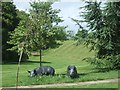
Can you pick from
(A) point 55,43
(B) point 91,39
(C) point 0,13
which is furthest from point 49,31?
(C) point 0,13

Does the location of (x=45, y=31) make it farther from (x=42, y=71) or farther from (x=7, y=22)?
(x=7, y=22)

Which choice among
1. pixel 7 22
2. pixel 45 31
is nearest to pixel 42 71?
pixel 45 31

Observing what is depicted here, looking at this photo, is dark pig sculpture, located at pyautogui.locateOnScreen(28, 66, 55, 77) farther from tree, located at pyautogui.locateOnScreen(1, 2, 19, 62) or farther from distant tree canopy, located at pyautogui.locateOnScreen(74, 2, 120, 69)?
tree, located at pyautogui.locateOnScreen(1, 2, 19, 62)

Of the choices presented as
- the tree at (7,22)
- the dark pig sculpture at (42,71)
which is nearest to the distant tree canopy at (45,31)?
the dark pig sculpture at (42,71)

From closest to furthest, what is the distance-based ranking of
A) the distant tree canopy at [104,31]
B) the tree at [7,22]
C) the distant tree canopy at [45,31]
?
the distant tree canopy at [45,31] → the distant tree canopy at [104,31] → the tree at [7,22]

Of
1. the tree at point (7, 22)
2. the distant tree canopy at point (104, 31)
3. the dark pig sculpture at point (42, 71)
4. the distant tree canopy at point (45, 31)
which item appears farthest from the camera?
the tree at point (7, 22)

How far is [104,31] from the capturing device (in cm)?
2545

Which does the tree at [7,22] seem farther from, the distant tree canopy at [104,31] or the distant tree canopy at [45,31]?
the distant tree canopy at [45,31]

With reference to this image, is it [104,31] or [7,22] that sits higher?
[7,22]

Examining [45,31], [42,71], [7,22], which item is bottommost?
[42,71]

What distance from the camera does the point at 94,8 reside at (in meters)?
26.0

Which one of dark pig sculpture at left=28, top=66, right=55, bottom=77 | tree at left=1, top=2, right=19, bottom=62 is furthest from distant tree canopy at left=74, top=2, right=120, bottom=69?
tree at left=1, top=2, right=19, bottom=62

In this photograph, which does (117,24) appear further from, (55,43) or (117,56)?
(55,43)

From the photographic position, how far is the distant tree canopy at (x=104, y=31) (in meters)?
25.5
